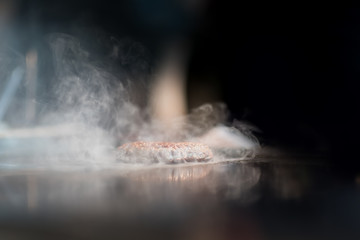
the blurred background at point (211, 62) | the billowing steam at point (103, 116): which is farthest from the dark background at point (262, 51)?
the billowing steam at point (103, 116)

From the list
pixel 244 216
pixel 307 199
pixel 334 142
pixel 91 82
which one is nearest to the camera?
pixel 244 216

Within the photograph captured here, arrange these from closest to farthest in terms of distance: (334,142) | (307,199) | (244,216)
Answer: (244,216) → (307,199) → (334,142)

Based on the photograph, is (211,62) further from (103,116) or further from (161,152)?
(161,152)

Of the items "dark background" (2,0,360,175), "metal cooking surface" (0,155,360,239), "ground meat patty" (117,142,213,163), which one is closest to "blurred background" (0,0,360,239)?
"dark background" (2,0,360,175)

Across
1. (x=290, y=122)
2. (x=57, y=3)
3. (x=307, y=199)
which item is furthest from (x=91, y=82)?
(x=307, y=199)

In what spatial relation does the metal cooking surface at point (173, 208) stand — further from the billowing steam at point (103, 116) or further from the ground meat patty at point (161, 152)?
the billowing steam at point (103, 116)

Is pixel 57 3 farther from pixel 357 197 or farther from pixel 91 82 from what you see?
pixel 357 197
